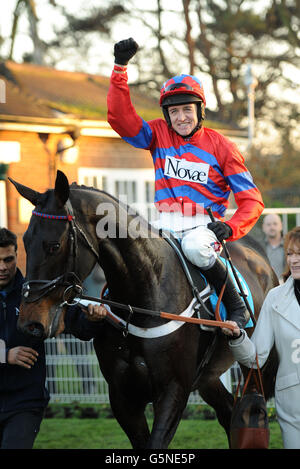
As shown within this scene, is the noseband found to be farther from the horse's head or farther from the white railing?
the white railing

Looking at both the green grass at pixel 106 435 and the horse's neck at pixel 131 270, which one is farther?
the green grass at pixel 106 435

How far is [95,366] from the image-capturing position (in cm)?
719

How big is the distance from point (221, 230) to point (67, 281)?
0.96 meters

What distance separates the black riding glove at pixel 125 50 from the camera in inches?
142

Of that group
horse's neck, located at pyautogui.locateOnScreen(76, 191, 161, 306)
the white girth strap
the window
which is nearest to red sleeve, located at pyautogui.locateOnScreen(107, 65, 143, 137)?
horse's neck, located at pyautogui.locateOnScreen(76, 191, 161, 306)

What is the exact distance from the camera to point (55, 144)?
12484mm

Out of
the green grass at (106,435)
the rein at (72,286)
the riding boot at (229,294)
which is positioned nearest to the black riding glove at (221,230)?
the riding boot at (229,294)

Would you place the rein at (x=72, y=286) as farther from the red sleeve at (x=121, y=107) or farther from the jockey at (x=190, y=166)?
the red sleeve at (x=121, y=107)

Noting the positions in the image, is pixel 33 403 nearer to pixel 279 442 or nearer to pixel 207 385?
pixel 207 385

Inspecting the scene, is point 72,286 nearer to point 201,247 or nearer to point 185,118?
point 201,247

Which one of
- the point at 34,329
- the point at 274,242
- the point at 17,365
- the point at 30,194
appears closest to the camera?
the point at 34,329

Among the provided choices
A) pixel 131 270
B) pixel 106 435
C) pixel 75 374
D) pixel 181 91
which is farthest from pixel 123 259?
pixel 75 374

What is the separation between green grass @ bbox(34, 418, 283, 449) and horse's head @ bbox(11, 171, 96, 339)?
112 inches

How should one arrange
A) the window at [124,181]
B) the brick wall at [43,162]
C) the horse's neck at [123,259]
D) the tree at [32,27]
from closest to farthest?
the horse's neck at [123,259], the brick wall at [43,162], the window at [124,181], the tree at [32,27]
